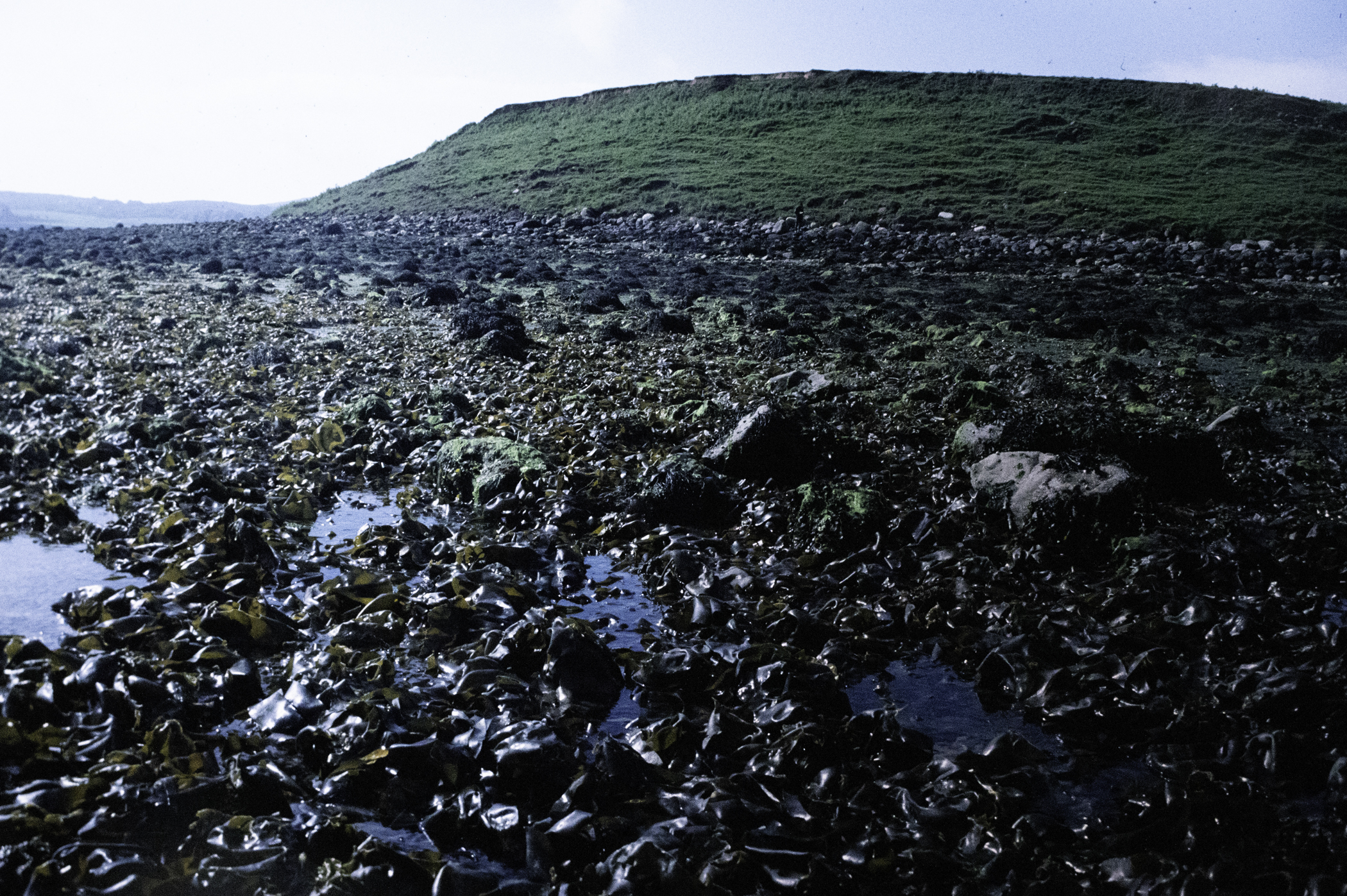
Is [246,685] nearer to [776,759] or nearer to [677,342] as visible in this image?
[776,759]

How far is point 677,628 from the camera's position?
472 cm

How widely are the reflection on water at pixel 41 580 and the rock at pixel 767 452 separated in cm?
417

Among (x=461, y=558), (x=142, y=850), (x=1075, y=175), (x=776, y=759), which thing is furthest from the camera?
(x=1075, y=175)

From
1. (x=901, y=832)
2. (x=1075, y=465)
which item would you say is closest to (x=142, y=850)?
(x=901, y=832)

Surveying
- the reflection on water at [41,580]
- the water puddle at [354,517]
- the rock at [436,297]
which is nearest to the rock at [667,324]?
the rock at [436,297]

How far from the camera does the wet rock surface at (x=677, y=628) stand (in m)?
3.01

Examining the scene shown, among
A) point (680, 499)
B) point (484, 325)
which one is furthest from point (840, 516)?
point (484, 325)

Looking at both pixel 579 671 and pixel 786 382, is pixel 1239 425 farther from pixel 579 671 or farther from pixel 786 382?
pixel 579 671

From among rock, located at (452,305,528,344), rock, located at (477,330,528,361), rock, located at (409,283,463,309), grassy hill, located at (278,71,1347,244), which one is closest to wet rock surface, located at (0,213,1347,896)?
rock, located at (477,330,528,361)

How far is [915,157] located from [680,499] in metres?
46.5

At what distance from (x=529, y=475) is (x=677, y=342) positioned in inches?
256

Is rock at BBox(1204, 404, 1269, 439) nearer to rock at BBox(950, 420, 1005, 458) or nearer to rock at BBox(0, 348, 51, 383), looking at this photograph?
rock at BBox(950, 420, 1005, 458)

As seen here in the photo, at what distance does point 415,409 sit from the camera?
28.4 feet

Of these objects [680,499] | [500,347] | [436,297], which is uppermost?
[436,297]
